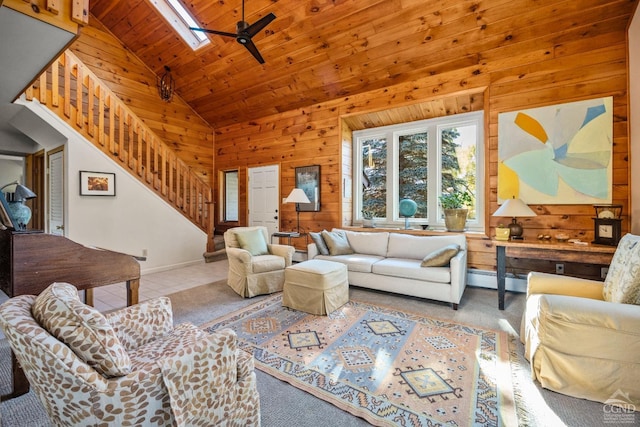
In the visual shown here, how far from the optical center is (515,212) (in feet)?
10.5

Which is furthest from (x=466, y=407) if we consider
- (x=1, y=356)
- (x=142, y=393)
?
(x=1, y=356)

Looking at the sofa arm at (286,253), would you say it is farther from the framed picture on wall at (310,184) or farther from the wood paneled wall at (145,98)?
the wood paneled wall at (145,98)

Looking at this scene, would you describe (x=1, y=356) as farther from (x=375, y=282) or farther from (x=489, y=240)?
(x=489, y=240)

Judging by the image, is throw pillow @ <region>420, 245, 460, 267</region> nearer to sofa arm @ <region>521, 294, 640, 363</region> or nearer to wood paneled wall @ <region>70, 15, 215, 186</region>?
sofa arm @ <region>521, 294, 640, 363</region>

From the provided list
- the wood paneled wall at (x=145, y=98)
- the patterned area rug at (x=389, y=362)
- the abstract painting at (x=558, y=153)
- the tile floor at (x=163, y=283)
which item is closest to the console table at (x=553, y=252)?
the abstract painting at (x=558, y=153)

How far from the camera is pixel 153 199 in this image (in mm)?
4953

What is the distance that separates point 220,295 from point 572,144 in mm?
4699

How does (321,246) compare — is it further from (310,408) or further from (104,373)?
(104,373)

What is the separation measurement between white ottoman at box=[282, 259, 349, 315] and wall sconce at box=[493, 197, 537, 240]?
2.02 meters

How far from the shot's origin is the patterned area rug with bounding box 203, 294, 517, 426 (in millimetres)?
1607

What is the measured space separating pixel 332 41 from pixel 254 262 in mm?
3384

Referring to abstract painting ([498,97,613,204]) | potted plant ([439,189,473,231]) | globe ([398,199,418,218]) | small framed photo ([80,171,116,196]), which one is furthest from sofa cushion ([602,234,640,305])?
small framed photo ([80,171,116,196])

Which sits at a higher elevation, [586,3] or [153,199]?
[586,3]

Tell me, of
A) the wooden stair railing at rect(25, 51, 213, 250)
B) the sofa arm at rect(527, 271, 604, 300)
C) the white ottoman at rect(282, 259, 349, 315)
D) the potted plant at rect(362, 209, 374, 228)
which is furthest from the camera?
the potted plant at rect(362, 209, 374, 228)
